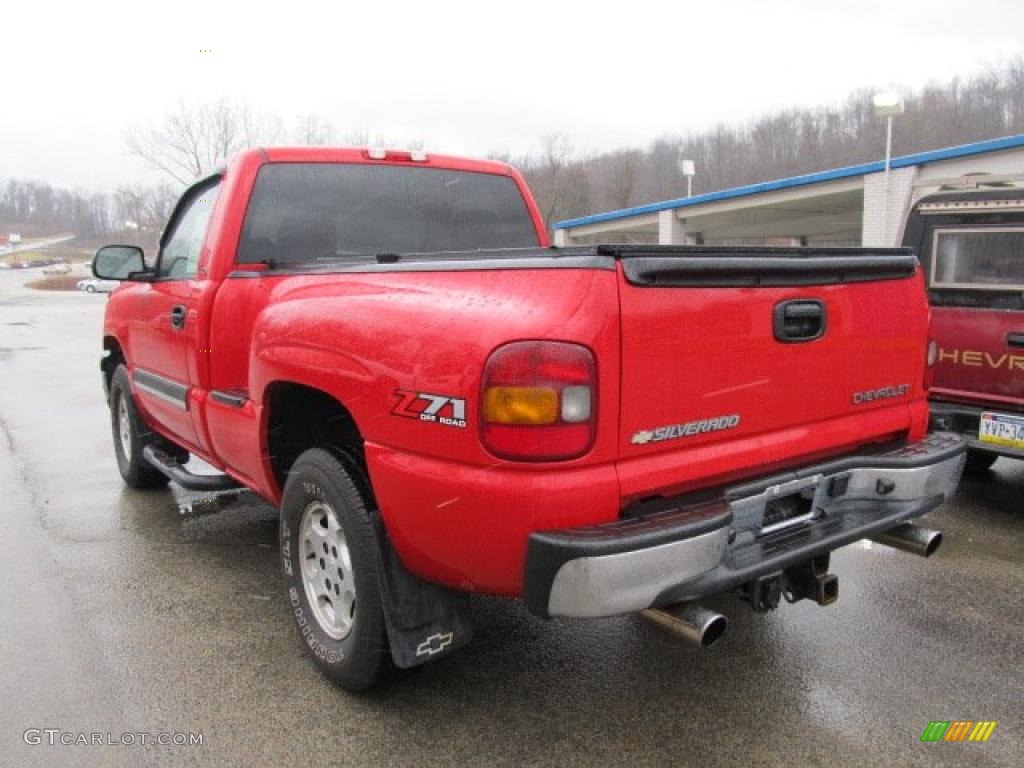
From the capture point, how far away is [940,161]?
46.9ft

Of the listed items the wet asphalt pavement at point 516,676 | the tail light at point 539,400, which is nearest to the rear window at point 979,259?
the wet asphalt pavement at point 516,676

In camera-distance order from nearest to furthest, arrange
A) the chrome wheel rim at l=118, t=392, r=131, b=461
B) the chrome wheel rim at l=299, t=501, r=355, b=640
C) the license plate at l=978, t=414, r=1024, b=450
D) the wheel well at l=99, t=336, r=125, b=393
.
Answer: the chrome wheel rim at l=299, t=501, r=355, b=640
the license plate at l=978, t=414, r=1024, b=450
the chrome wheel rim at l=118, t=392, r=131, b=461
the wheel well at l=99, t=336, r=125, b=393

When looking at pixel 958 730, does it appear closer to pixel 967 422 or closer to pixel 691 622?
pixel 691 622

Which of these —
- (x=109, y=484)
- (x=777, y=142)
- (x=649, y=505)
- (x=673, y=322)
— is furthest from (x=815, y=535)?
(x=777, y=142)

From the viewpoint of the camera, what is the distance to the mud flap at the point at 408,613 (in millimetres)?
2668

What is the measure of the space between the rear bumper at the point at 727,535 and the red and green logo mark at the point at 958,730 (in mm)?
709

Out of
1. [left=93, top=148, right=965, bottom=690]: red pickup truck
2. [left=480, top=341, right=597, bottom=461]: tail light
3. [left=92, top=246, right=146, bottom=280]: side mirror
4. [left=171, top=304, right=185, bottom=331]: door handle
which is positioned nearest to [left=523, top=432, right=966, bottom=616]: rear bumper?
[left=93, top=148, right=965, bottom=690]: red pickup truck

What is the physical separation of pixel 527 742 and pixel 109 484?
4.55 m

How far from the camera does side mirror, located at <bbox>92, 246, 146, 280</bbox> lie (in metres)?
4.91

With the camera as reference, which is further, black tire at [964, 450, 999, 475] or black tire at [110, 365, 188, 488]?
black tire at [964, 450, 999, 475]

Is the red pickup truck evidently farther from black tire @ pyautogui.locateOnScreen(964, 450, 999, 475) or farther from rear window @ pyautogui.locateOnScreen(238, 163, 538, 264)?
black tire @ pyautogui.locateOnScreen(964, 450, 999, 475)

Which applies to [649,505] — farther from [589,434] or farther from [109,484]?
[109,484]

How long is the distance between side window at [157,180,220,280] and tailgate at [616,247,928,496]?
2714 millimetres
